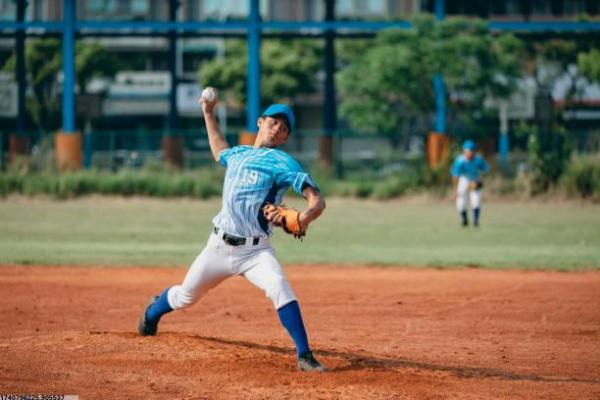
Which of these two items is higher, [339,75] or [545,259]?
[339,75]

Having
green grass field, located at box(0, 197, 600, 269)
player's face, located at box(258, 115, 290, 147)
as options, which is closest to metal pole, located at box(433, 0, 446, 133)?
green grass field, located at box(0, 197, 600, 269)

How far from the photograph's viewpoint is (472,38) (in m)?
34.8

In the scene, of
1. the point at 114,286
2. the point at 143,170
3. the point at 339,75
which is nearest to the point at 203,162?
the point at 143,170

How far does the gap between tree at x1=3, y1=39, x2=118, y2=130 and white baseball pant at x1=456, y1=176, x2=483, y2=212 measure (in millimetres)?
32865

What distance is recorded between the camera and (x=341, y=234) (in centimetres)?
2234

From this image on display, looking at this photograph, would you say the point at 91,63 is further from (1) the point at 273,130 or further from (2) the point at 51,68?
(1) the point at 273,130

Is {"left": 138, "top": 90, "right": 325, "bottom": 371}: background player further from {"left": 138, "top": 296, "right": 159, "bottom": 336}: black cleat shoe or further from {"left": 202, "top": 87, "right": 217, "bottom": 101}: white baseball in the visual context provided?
{"left": 138, "top": 296, "right": 159, "bottom": 336}: black cleat shoe

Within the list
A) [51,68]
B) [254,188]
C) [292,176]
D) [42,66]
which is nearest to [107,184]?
[254,188]

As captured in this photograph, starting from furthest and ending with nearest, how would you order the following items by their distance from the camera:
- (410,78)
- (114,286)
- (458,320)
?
(410,78) → (114,286) → (458,320)

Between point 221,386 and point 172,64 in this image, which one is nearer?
point 221,386

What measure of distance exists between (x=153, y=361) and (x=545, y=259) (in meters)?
10.7

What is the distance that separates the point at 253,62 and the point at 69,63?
629 centimetres

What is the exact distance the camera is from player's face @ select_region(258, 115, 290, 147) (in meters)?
7.95

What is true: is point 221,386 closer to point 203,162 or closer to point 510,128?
point 203,162
